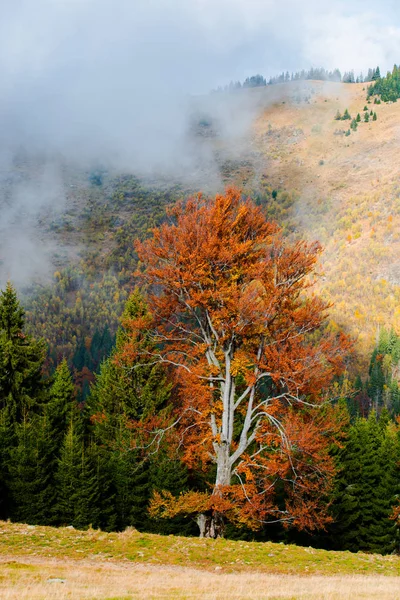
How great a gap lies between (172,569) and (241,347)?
315 inches

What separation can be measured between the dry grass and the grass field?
2cm

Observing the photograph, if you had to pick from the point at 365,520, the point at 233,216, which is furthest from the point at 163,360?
the point at 365,520

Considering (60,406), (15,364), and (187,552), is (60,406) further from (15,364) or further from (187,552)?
(187,552)

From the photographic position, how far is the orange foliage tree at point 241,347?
17.4 metres

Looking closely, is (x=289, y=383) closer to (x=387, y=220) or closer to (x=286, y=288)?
(x=286, y=288)

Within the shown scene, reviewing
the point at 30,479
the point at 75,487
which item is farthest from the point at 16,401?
the point at 75,487

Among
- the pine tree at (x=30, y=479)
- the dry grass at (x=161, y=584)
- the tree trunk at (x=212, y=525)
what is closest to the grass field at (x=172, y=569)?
the dry grass at (x=161, y=584)

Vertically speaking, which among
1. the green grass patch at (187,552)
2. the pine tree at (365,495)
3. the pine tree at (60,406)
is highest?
the pine tree at (60,406)

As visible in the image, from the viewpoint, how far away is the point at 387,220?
649 ft

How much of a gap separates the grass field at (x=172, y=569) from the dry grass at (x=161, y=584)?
21mm

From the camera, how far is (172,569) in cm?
1396

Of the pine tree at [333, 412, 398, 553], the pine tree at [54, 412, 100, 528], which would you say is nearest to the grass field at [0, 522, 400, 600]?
the pine tree at [54, 412, 100, 528]

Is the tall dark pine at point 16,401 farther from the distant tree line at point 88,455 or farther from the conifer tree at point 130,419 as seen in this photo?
the conifer tree at point 130,419

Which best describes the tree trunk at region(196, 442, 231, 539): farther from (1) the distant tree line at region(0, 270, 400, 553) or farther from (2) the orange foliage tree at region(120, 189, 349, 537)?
(1) the distant tree line at region(0, 270, 400, 553)
